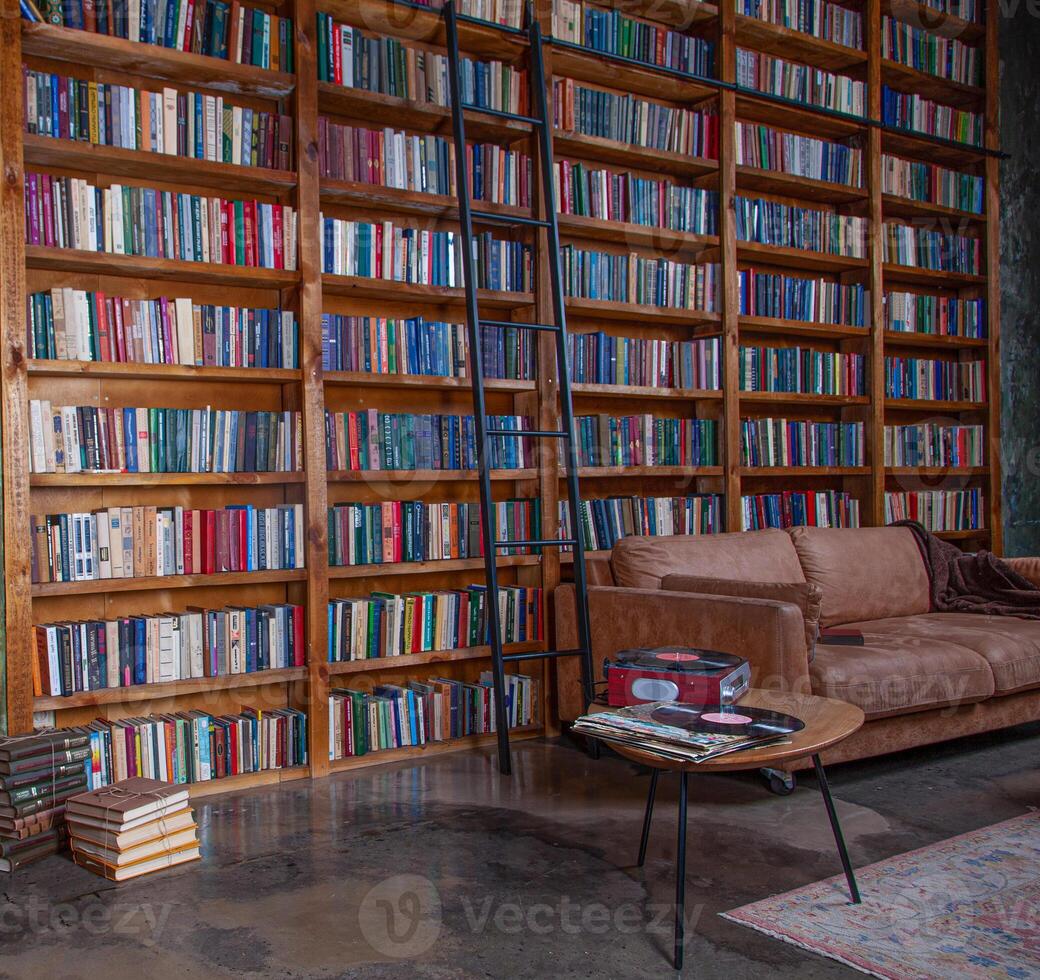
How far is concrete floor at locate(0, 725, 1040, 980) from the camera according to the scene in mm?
2176

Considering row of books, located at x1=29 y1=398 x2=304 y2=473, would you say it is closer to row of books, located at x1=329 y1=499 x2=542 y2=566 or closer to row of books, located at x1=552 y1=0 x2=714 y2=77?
row of books, located at x1=329 y1=499 x2=542 y2=566

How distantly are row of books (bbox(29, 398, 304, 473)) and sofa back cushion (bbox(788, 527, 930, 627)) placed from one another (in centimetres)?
202

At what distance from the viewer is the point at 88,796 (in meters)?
2.81

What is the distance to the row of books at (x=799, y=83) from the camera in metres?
4.72

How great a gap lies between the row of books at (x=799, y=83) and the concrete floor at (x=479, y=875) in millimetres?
2911

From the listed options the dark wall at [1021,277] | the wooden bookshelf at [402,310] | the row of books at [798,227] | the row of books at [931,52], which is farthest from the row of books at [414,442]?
the dark wall at [1021,277]

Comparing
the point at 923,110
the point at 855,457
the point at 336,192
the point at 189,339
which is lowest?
the point at 855,457

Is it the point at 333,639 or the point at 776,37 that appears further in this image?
the point at 776,37

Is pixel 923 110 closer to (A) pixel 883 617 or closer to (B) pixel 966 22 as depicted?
(B) pixel 966 22

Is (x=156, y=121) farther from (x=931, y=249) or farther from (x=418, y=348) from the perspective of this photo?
(x=931, y=249)

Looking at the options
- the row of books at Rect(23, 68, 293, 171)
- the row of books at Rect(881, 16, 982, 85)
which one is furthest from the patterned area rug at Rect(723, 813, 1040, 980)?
the row of books at Rect(881, 16, 982, 85)

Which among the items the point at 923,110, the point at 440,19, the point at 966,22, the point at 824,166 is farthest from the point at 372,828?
the point at 966,22

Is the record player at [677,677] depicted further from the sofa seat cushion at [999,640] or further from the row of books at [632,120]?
the row of books at [632,120]

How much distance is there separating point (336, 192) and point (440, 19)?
0.76 metres
